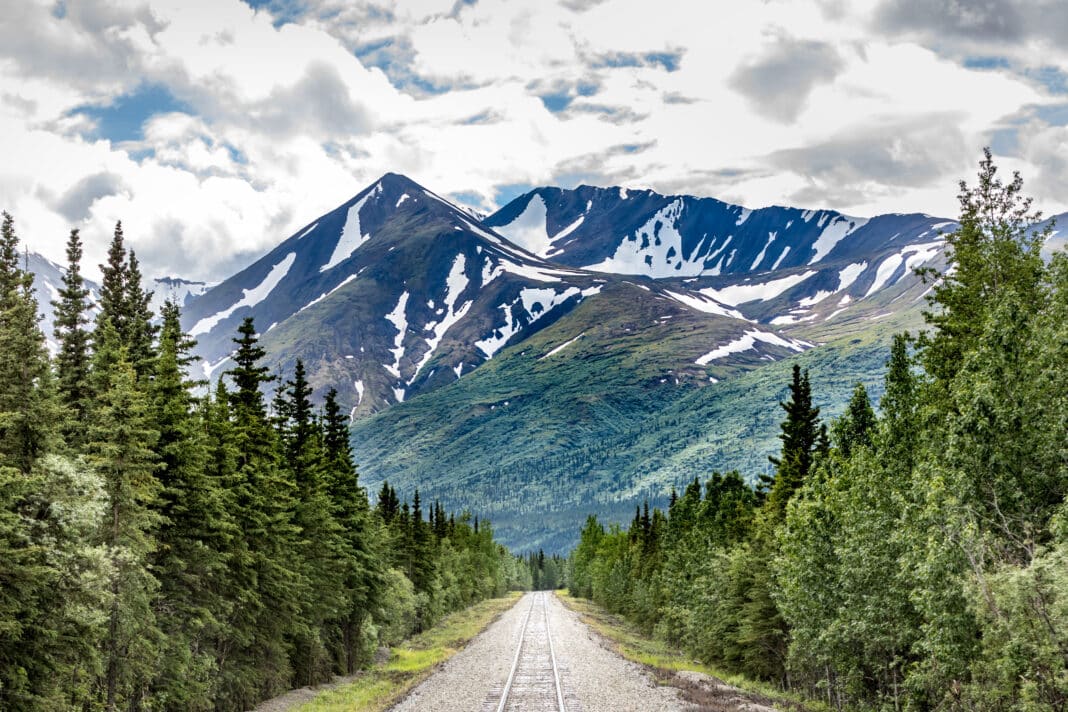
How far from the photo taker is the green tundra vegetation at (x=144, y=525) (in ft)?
70.9

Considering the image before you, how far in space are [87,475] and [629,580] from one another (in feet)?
288

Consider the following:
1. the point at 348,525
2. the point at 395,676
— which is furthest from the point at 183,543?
the point at 348,525

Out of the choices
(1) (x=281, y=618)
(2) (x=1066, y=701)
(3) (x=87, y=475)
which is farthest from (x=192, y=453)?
(2) (x=1066, y=701)

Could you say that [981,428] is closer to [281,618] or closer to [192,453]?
[192,453]

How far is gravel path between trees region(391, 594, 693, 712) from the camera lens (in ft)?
91.7

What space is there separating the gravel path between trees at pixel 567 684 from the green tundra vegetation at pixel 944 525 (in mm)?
6932

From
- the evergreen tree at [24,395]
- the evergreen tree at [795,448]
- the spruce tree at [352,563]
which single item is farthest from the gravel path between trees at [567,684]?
the evergreen tree at [24,395]

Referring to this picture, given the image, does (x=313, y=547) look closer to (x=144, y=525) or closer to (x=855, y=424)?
(x=144, y=525)

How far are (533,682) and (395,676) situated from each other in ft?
39.2

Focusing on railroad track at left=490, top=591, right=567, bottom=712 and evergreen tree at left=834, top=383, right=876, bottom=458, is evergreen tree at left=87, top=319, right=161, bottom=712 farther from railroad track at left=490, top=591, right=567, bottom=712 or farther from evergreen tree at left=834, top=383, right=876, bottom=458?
evergreen tree at left=834, top=383, right=876, bottom=458

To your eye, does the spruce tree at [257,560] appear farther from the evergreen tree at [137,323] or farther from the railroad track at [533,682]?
the railroad track at [533,682]

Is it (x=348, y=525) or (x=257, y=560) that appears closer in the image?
(x=257, y=560)

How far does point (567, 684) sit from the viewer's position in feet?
109

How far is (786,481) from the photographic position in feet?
155
